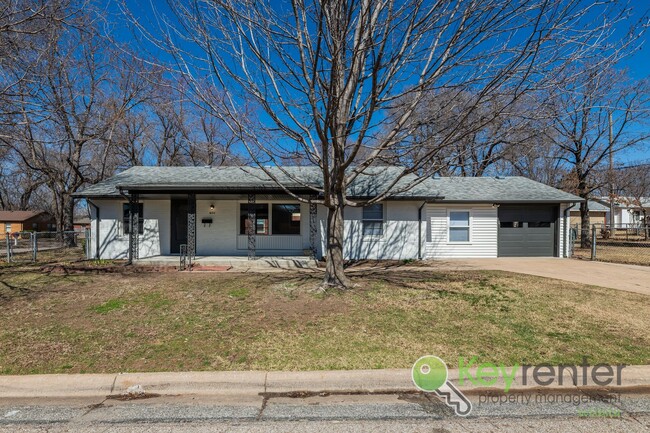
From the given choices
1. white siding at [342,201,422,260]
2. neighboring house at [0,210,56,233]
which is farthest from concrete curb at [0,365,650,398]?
neighboring house at [0,210,56,233]

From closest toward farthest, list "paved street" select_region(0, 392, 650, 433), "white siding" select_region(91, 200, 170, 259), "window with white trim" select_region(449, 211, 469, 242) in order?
"paved street" select_region(0, 392, 650, 433) → "white siding" select_region(91, 200, 170, 259) → "window with white trim" select_region(449, 211, 469, 242)

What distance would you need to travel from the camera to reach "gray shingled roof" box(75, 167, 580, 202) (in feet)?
38.8

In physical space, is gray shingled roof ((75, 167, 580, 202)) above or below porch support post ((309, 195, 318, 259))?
above

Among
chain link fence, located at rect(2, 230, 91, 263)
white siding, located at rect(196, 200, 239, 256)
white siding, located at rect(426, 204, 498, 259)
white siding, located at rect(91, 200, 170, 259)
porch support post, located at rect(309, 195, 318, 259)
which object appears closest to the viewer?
porch support post, located at rect(309, 195, 318, 259)

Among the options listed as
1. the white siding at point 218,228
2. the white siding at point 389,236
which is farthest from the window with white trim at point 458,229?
the white siding at point 218,228

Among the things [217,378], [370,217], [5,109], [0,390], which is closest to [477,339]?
[217,378]

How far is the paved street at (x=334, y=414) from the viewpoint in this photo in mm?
2928

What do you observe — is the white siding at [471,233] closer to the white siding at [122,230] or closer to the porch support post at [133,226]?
the white siding at [122,230]

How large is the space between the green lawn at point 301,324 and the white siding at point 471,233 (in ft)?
19.9

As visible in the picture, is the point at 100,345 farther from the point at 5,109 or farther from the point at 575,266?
the point at 575,266

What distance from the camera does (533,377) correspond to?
3.73 meters

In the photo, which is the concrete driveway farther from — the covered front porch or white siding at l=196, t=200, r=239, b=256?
white siding at l=196, t=200, r=239, b=256

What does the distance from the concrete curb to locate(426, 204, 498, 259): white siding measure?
11.0m

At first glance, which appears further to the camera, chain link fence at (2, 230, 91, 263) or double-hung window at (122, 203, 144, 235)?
double-hung window at (122, 203, 144, 235)
